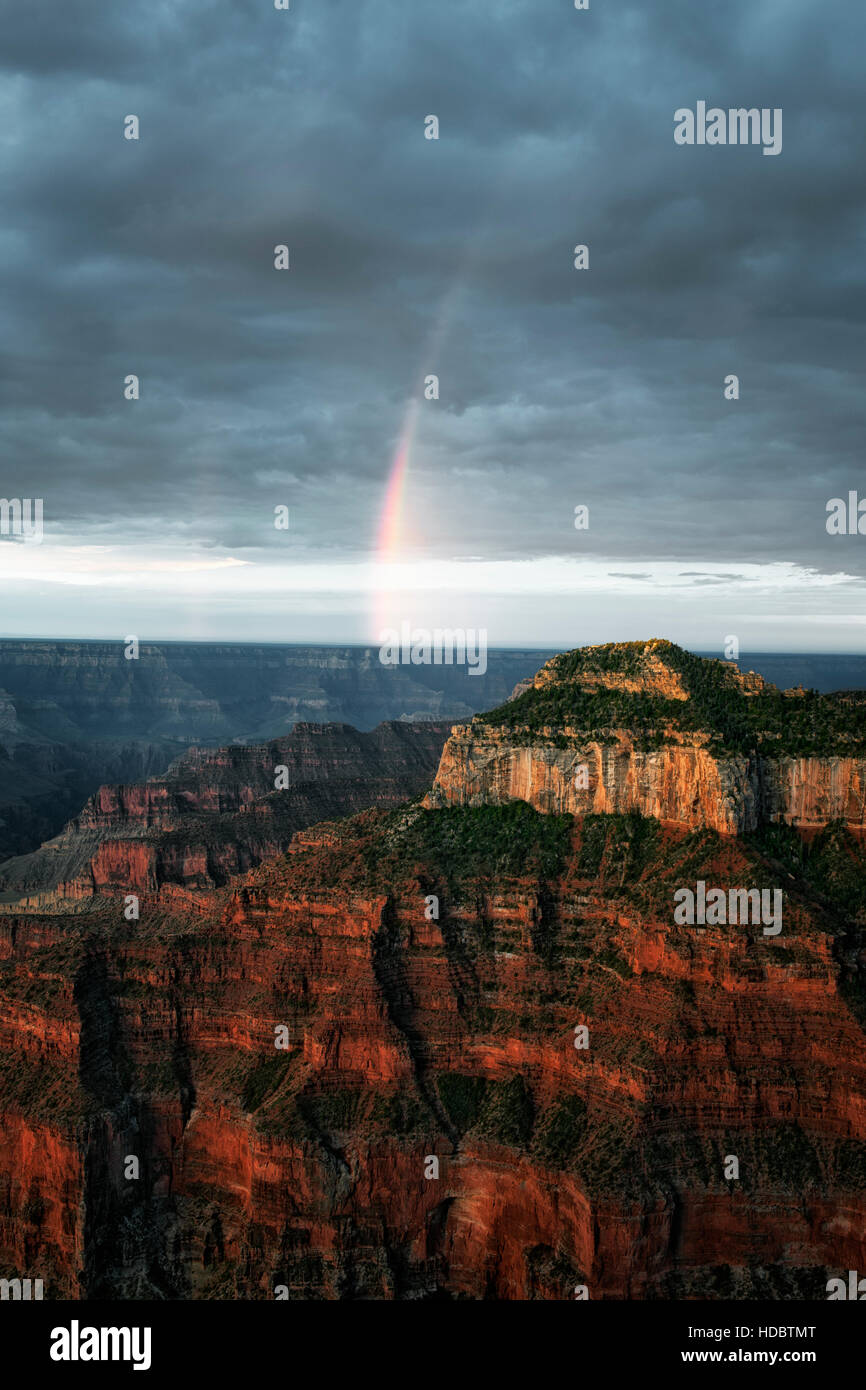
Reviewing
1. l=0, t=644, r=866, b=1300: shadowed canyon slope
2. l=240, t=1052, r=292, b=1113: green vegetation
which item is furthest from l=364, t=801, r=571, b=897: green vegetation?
l=240, t=1052, r=292, b=1113: green vegetation

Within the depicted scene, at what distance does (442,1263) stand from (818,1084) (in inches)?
941

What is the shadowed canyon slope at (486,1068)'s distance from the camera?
5709cm

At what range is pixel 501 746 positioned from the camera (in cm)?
8238

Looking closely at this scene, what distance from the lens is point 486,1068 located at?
66.9m

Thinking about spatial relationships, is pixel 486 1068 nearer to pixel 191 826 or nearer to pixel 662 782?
pixel 662 782

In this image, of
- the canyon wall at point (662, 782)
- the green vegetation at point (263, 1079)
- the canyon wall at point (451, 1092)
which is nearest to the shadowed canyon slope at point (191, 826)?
the canyon wall at point (451, 1092)

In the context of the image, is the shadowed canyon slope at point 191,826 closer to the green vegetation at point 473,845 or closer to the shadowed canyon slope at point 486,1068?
the green vegetation at point 473,845

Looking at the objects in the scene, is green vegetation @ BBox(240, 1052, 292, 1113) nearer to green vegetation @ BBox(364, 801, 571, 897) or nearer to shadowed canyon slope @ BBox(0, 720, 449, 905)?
green vegetation @ BBox(364, 801, 571, 897)

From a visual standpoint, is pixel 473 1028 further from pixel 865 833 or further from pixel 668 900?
pixel 865 833

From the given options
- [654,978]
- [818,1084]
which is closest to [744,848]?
[654,978]

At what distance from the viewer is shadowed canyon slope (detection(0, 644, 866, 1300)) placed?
57094 millimetres

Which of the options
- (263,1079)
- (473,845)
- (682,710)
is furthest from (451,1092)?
(682,710)

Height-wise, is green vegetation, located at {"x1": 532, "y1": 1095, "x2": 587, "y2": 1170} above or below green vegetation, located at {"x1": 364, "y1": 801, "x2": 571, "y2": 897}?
below

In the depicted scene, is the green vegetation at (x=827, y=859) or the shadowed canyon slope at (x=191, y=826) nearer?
the green vegetation at (x=827, y=859)
